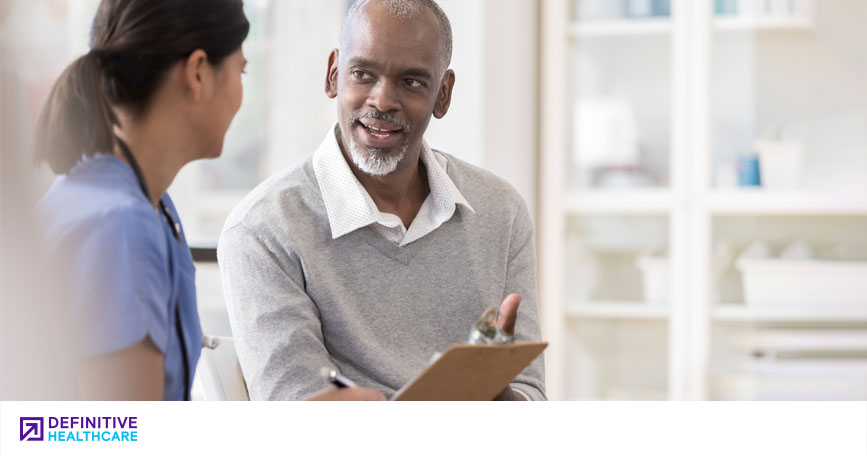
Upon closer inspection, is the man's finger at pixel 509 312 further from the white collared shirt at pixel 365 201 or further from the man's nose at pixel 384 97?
the man's nose at pixel 384 97

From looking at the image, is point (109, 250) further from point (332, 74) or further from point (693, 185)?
point (693, 185)

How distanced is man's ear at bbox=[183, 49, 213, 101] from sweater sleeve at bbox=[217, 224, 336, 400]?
0.32 meters

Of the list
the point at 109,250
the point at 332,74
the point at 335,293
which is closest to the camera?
the point at 109,250

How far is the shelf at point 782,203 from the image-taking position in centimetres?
275

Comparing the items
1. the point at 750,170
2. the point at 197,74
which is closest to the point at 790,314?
the point at 750,170

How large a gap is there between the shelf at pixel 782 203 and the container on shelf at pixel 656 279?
0.80 ft

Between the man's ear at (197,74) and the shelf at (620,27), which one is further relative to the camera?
the shelf at (620,27)

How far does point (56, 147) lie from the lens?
33.8 inches

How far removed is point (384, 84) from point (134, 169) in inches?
19.3

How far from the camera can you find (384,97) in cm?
129

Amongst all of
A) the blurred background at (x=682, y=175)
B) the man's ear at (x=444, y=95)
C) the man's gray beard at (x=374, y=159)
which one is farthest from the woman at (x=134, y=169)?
the blurred background at (x=682, y=175)
